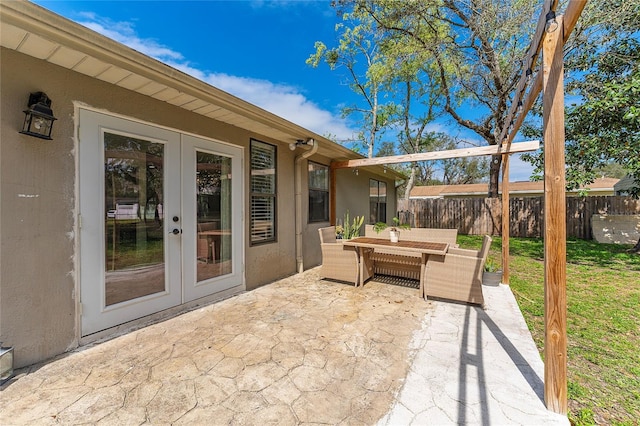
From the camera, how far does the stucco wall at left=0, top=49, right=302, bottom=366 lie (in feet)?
6.77

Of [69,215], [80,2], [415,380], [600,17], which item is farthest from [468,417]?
[600,17]

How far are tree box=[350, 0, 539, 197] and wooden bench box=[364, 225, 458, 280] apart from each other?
5530 mm

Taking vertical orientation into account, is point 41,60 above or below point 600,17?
below

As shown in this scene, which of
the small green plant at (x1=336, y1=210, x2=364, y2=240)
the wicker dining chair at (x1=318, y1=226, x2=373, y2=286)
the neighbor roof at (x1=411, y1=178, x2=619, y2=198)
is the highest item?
the neighbor roof at (x1=411, y1=178, x2=619, y2=198)

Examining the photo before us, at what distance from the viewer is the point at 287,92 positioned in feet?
38.3

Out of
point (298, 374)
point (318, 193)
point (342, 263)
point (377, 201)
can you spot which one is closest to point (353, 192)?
point (318, 193)

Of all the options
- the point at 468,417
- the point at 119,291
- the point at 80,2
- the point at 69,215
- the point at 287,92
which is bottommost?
the point at 468,417

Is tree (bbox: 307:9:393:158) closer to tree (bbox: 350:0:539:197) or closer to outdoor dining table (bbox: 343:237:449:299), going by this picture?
tree (bbox: 350:0:539:197)

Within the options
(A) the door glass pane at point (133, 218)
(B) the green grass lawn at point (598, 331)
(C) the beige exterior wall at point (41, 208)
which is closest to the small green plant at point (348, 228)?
(B) the green grass lawn at point (598, 331)

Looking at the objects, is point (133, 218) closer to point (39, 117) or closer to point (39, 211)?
point (39, 211)

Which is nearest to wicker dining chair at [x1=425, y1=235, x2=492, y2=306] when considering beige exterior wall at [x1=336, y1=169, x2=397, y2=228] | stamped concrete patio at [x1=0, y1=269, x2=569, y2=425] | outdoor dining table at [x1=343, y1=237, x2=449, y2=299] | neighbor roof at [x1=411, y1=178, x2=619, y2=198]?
outdoor dining table at [x1=343, y1=237, x2=449, y2=299]

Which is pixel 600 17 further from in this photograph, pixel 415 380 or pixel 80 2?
pixel 80 2

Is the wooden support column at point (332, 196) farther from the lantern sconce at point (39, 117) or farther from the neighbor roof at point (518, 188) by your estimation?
the neighbor roof at point (518, 188)

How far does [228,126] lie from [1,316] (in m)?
2.94
